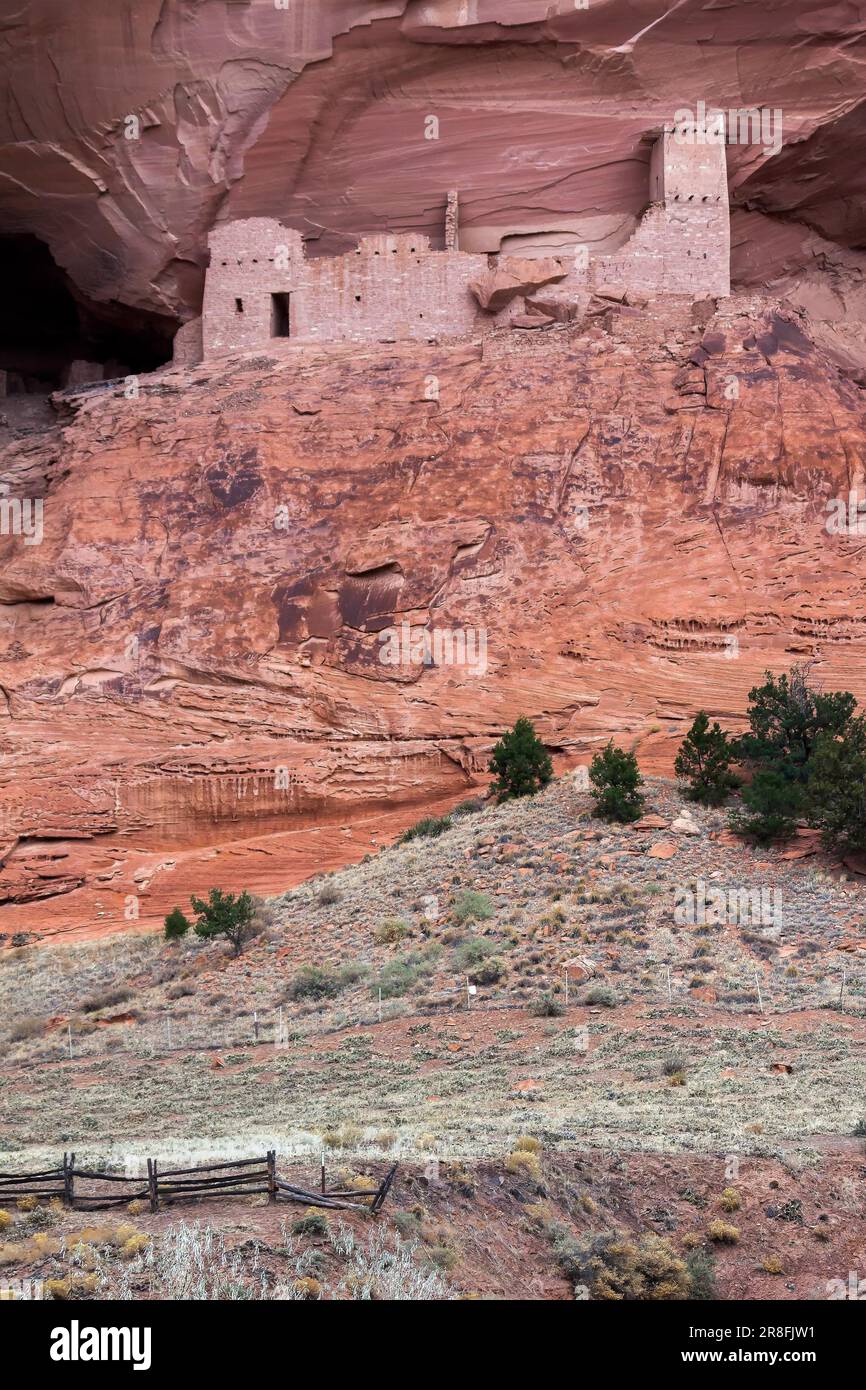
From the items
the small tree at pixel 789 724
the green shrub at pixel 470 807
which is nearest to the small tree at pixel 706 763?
the small tree at pixel 789 724

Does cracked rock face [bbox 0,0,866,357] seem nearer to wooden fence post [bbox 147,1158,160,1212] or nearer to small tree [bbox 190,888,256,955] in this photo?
small tree [bbox 190,888,256,955]

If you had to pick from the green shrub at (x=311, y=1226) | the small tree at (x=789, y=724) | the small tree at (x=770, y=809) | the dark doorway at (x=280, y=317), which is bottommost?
the green shrub at (x=311, y=1226)

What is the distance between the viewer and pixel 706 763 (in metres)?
25.1

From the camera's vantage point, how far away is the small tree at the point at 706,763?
24.8m

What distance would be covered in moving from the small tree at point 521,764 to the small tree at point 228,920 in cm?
529

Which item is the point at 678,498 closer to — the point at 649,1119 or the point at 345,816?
the point at 345,816

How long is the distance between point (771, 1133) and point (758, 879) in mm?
9100

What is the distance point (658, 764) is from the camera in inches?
1054

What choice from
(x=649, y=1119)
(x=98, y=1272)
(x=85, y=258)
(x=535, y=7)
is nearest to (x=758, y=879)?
(x=649, y=1119)

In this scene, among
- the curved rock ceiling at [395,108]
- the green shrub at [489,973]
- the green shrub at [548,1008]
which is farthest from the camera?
the curved rock ceiling at [395,108]

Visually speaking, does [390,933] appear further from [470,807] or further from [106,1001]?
[470,807]

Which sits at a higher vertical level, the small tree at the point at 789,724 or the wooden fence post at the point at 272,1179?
the small tree at the point at 789,724

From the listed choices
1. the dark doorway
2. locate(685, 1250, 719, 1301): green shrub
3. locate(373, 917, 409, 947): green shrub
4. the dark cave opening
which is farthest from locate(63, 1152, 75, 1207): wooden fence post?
the dark cave opening

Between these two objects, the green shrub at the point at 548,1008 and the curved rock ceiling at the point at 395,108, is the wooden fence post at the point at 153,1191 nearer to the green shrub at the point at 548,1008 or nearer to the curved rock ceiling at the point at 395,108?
the green shrub at the point at 548,1008
